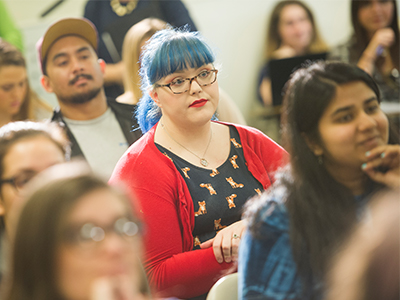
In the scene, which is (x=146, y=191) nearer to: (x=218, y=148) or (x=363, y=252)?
(x=218, y=148)

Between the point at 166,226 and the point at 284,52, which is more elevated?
the point at 284,52

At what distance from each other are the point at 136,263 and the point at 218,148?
2.87ft

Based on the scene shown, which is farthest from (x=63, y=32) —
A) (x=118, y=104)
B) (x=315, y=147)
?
(x=315, y=147)

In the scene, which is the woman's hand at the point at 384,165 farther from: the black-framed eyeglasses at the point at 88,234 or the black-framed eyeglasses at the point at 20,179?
the black-framed eyeglasses at the point at 20,179

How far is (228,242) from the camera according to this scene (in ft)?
4.27

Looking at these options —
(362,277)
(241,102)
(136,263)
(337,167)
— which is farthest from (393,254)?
(241,102)

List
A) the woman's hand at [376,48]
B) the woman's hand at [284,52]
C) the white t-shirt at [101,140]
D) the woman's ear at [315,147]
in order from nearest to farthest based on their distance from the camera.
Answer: the woman's ear at [315,147]
the white t-shirt at [101,140]
the woman's hand at [376,48]
the woman's hand at [284,52]

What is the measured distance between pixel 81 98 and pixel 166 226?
88cm

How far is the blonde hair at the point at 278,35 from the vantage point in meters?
3.57

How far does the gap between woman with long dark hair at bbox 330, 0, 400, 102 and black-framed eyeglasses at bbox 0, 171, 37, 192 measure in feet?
7.05

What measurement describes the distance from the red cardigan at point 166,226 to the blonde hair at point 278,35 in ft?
7.97

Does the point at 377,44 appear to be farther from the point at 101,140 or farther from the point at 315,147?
the point at 315,147

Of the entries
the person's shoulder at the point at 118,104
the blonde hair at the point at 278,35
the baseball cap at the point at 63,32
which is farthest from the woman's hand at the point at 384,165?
the blonde hair at the point at 278,35

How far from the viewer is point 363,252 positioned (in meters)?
0.58
